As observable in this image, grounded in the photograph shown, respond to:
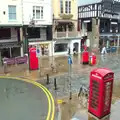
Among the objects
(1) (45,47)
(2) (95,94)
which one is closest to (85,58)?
(1) (45,47)

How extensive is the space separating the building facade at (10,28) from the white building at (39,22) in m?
1.11

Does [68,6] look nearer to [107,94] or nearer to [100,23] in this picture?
[100,23]

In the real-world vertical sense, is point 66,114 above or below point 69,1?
below

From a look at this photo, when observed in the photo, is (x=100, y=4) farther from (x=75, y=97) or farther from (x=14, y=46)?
(x=75, y=97)

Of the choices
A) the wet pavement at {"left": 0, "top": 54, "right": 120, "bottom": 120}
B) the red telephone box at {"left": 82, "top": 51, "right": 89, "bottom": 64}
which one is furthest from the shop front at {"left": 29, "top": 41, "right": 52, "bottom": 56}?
the red telephone box at {"left": 82, "top": 51, "right": 89, "bottom": 64}

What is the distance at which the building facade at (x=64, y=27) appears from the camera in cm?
3316

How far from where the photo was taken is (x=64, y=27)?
117ft

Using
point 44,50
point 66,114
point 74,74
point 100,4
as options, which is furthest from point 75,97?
point 100,4

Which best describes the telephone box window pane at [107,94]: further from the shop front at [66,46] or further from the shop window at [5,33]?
the shop front at [66,46]

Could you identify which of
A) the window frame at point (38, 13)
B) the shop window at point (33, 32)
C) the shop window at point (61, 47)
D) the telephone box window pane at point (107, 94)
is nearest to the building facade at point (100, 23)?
the shop window at point (61, 47)

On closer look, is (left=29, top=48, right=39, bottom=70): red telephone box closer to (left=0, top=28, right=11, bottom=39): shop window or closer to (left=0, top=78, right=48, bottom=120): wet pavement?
(left=0, top=78, right=48, bottom=120): wet pavement

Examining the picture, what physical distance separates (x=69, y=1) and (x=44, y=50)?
942 centimetres

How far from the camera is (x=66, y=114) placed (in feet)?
36.8

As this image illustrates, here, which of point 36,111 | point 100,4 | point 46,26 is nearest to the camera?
point 36,111
